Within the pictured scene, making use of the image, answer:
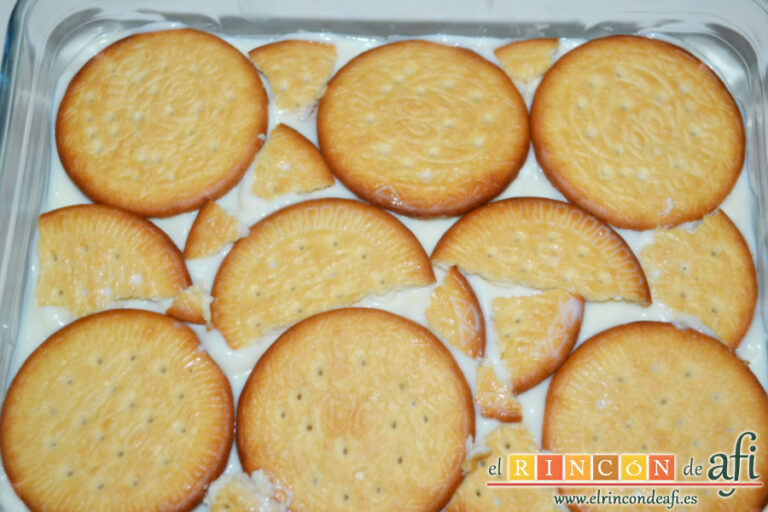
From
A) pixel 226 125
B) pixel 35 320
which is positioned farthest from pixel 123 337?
pixel 226 125

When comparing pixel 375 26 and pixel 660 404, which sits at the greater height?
pixel 375 26

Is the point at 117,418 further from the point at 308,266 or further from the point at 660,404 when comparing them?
the point at 660,404

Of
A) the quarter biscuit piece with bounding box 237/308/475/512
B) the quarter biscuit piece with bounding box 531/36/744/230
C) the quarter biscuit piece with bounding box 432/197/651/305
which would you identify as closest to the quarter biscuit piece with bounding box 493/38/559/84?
the quarter biscuit piece with bounding box 531/36/744/230

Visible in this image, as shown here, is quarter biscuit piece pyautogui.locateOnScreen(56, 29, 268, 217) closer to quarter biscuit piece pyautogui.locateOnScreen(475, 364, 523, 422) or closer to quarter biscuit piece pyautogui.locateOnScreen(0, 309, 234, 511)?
quarter biscuit piece pyautogui.locateOnScreen(0, 309, 234, 511)

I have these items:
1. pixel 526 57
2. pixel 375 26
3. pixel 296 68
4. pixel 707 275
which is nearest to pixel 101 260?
pixel 296 68

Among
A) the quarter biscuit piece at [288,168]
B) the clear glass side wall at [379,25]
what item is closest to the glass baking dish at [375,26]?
the clear glass side wall at [379,25]
